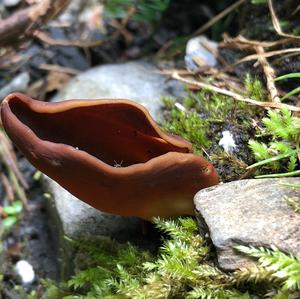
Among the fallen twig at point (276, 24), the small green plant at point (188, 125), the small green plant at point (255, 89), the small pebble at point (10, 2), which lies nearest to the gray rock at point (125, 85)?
the small green plant at point (188, 125)

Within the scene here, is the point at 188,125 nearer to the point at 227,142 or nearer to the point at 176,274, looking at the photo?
the point at 227,142

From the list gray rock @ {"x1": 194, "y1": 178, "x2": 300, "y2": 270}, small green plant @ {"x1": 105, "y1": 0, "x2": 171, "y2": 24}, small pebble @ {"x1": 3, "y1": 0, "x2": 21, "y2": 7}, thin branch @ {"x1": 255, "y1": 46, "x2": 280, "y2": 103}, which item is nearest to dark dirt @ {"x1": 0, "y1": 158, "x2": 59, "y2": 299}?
gray rock @ {"x1": 194, "y1": 178, "x2": 300, "y2": 270}

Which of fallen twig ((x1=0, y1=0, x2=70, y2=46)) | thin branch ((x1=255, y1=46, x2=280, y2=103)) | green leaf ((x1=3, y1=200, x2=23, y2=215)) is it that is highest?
fallen twig ((x1=0, y1=0, x2=70, y2=46))

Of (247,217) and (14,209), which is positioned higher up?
(247,217)

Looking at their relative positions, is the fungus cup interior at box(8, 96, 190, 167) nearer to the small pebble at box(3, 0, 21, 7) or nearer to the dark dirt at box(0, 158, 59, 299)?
the dark dirt at box(0, 158, 59, 299)

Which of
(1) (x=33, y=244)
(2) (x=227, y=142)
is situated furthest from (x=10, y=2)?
(2) (x=227, y=142)

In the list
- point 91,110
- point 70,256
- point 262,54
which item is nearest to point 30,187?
point 70,256
